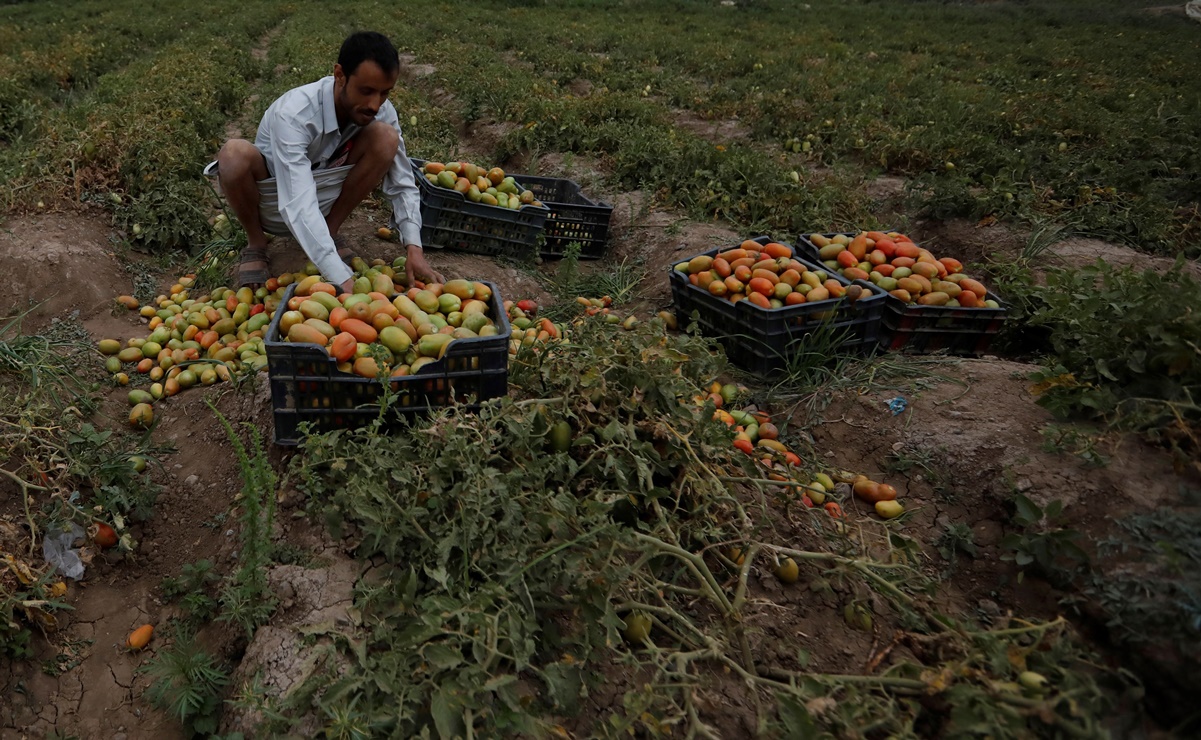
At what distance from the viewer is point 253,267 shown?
400 centimetres

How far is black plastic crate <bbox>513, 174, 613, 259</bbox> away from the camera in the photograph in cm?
519

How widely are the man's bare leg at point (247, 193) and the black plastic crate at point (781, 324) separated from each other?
251cm

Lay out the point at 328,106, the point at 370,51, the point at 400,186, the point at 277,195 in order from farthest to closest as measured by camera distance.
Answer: the point at 400,186 < the point at 277,195 < the point at 328,106 < the point at 370,51

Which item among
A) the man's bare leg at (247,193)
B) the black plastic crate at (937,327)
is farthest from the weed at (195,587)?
the black plastic crate at (937,327)

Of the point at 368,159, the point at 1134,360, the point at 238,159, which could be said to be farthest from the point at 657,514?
the point at 238,159

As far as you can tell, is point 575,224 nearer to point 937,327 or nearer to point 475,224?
point 475,224

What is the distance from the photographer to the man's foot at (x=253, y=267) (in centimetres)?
396

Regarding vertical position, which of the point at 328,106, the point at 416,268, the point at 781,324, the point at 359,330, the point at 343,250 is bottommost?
the point at 343,250

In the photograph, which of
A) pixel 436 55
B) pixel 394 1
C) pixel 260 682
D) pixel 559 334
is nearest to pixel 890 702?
pixel 260 682

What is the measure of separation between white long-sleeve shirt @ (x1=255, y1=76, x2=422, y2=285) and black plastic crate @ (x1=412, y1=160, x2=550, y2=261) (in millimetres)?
465

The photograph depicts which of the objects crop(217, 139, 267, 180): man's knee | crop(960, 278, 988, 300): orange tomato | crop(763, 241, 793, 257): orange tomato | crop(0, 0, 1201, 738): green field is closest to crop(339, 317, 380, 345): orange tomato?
crop(0, 0, 1201, 738): green field

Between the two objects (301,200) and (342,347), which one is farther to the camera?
(301,200)

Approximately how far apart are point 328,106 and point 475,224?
4.26 feet

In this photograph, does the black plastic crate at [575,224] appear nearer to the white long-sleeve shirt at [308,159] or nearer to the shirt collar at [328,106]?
the white long-sleeve shirt at [308,159]
